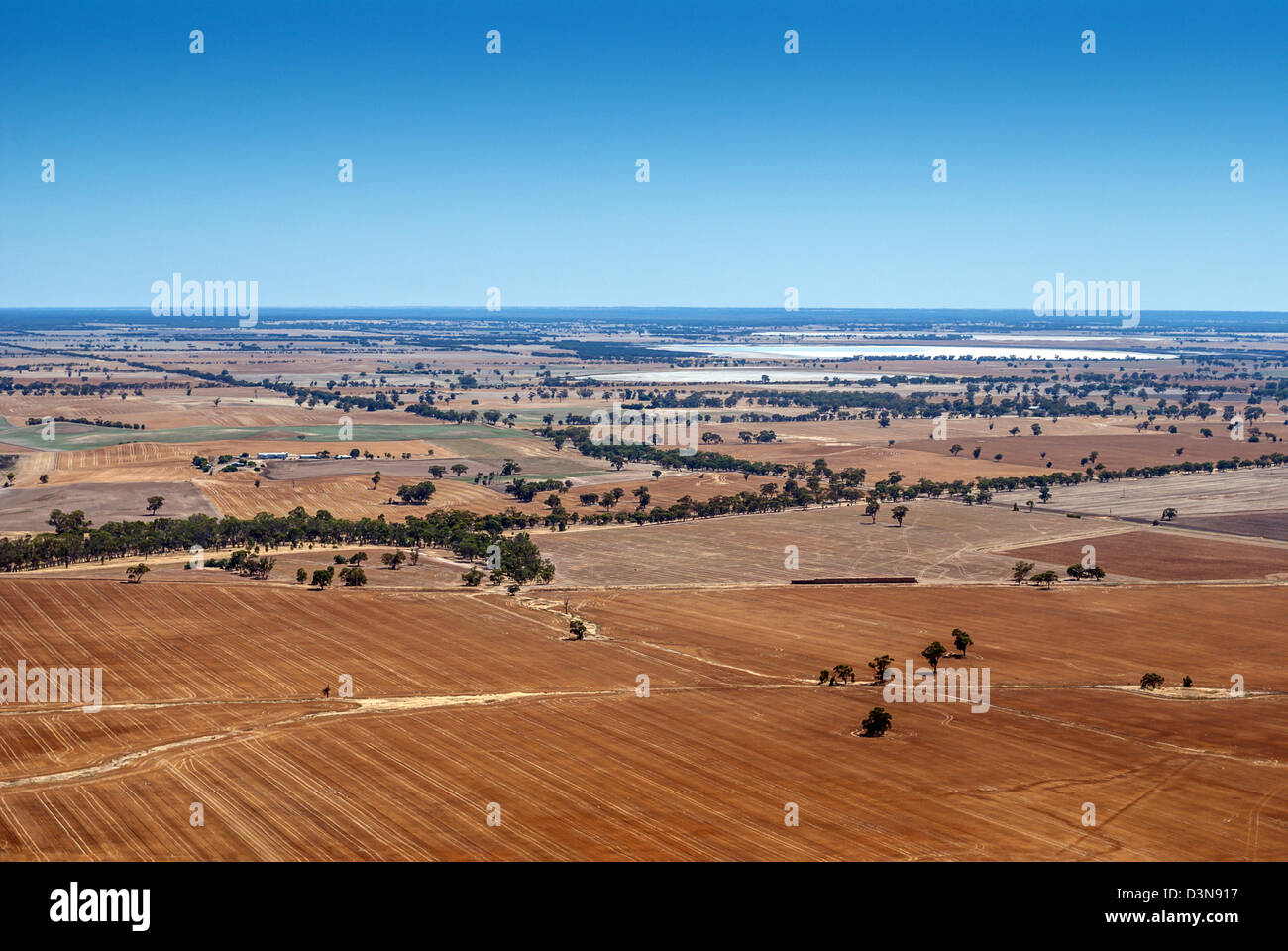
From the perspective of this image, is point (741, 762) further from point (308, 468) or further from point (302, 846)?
point (308, 468)

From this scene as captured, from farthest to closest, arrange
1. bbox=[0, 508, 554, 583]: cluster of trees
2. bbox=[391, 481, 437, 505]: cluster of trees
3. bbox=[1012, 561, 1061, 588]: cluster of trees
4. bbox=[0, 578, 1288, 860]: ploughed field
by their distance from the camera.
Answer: bbox=[391, 481, 437, 505]: cluster of trees, bbox=[0, 508, 554, 583]: cluster of trees, bbox=[1012, 561, 1061, 588]: cluster of trees, bbox=[0, 578, 1288, 860]: ploughed field

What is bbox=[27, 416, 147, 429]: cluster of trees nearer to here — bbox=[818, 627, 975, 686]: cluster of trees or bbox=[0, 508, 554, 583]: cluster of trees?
bbox=[0, 508, 554, 583]: cluster of trees

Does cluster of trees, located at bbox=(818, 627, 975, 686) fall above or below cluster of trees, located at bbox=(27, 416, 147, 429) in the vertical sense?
below

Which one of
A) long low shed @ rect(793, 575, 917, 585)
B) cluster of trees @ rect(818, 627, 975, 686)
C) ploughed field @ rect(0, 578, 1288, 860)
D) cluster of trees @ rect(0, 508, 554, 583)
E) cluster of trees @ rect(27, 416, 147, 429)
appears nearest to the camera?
ploughed field @ rect(0, 578, 1288, 860)

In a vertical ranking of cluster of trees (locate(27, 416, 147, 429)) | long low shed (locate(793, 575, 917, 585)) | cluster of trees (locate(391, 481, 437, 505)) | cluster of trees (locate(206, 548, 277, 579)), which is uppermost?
cluster of trees (locate(27, 416, 147, 429))

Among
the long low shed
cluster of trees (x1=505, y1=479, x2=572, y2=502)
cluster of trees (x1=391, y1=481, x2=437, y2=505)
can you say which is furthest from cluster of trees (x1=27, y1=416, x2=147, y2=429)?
the long low shed

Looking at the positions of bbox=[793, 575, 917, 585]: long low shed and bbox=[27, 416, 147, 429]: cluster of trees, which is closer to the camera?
bbox=[793, 575, 917, 585]: long low shed
